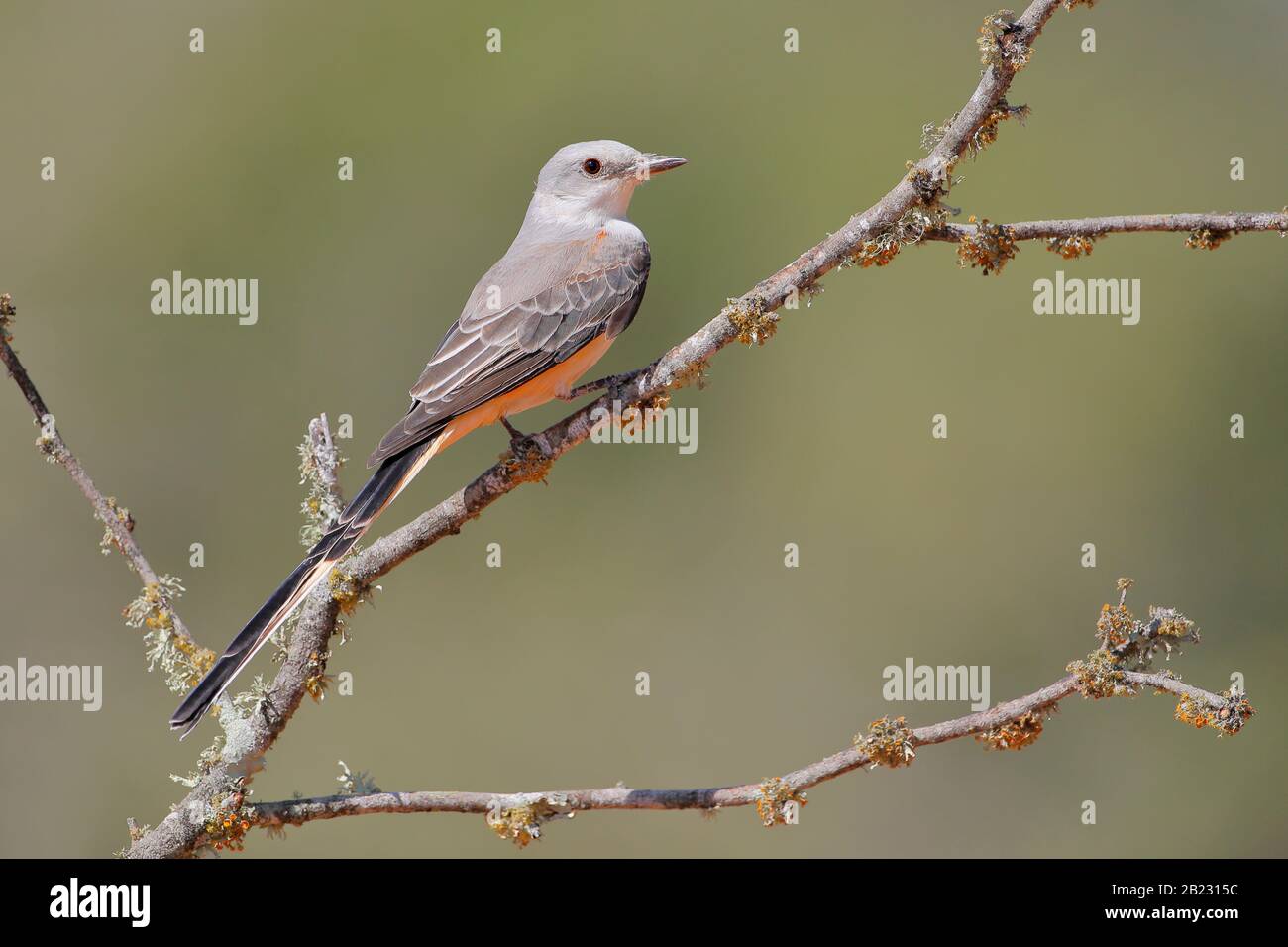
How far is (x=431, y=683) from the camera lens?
14148mm

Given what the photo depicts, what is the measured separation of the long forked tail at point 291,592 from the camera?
173 inches

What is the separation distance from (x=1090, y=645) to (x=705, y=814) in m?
10.4

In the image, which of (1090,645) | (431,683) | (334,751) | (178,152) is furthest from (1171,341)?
(178,152)

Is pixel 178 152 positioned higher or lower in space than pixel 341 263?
higher

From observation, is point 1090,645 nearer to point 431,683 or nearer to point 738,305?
point 431,683

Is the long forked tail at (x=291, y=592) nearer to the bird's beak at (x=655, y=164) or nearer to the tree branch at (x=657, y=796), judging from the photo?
the tree branch at (x=657, y=796)

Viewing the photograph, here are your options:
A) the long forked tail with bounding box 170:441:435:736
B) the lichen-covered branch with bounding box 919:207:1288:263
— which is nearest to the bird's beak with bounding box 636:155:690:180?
the long forked tail with bounding box 170:441:435:736

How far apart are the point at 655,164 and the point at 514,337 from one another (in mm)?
1349

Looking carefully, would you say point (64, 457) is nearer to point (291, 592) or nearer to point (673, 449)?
point (291, 592)

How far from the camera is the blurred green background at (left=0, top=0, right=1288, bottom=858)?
1326 centimetres

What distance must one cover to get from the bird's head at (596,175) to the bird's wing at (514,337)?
60 centimetres

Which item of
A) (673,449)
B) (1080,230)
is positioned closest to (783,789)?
(1080,230)

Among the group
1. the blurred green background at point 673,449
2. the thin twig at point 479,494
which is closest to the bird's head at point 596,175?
the thin twig at point 479,494

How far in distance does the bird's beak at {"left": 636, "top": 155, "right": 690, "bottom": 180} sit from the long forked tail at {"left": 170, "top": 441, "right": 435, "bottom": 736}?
2.31m
